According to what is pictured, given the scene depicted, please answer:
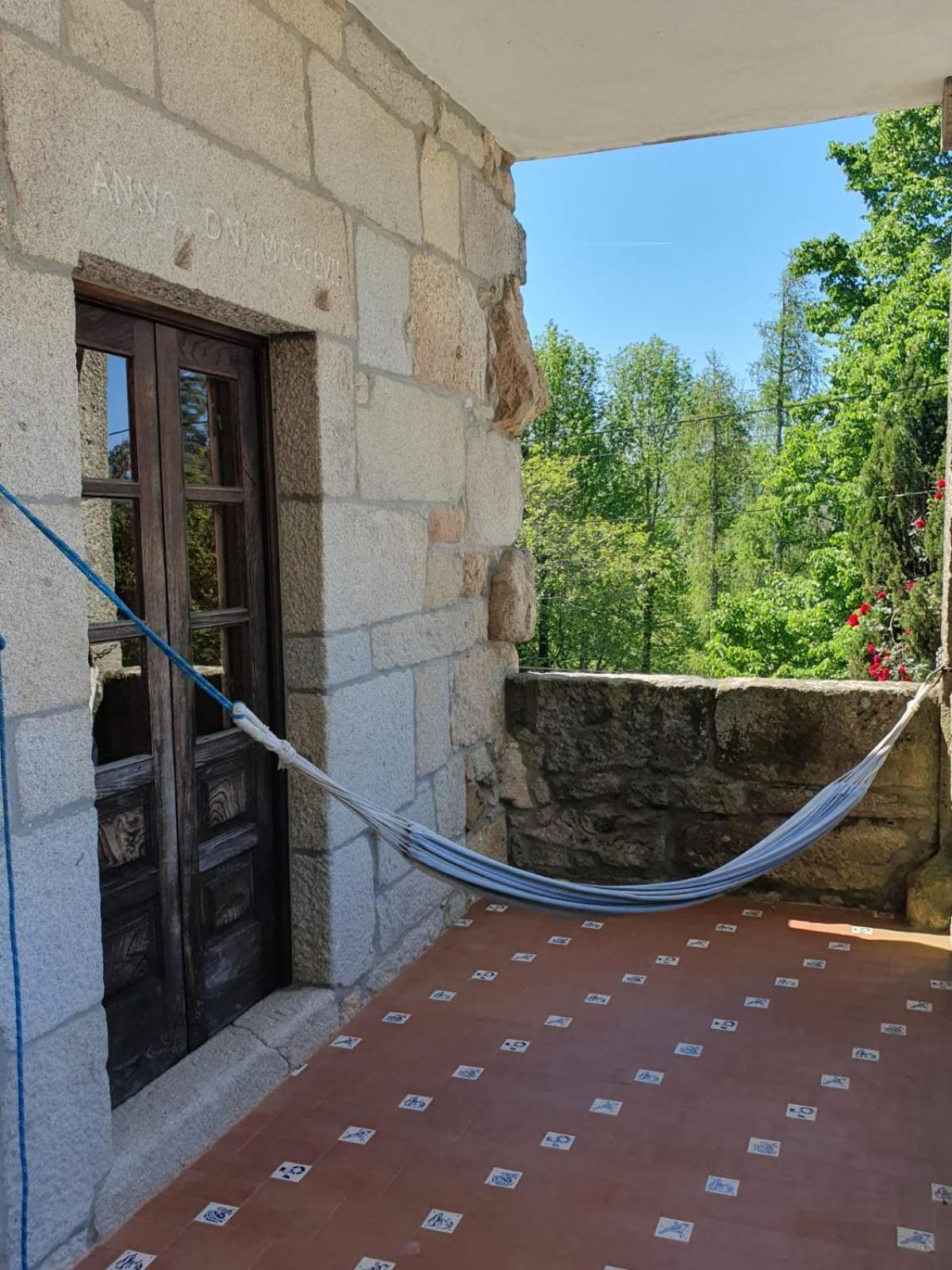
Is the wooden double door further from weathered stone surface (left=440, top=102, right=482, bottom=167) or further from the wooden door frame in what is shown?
weathered stone surface (left=440, top=102, right=482, bottom=167)

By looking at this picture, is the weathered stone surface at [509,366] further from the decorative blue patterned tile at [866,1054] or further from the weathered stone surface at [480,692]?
the decorative blue patterned tile at [866,1054]

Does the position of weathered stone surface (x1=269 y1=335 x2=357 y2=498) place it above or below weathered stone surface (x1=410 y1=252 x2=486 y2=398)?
below

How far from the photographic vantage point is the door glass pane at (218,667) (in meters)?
2.50

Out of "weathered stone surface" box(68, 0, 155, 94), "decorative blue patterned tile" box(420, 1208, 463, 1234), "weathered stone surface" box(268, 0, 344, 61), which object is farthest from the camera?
"weathered stone surface" box(268, 0, 344, 61)

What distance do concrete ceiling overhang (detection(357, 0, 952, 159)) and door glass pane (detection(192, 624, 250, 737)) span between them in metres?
1.57

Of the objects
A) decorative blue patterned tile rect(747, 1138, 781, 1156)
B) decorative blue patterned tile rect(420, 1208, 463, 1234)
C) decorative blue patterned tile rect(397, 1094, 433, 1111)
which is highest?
decorative blue patterned tile rect(420, 1208, 463, 1234)

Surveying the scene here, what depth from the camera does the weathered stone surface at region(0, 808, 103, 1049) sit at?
1761 millimetres

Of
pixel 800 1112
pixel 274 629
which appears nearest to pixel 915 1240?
pixel 800 1112

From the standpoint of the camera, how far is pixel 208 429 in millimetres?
2537

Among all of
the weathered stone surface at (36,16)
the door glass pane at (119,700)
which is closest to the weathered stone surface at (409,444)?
the door glass pane at (119,700)

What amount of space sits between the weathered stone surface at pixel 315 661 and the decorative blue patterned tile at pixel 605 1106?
1117mm

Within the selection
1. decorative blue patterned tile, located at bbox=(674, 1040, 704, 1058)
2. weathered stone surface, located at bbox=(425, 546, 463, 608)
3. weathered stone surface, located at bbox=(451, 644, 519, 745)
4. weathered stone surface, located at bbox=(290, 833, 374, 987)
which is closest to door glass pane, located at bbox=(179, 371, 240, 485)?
weathered stone surface, located at bbox=(425, 546, 463, 608)

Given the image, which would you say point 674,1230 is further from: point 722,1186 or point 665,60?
point 665,60

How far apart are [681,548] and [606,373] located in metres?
5.13
